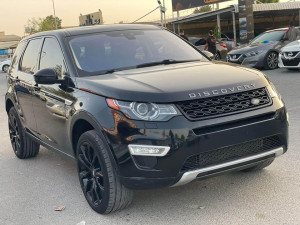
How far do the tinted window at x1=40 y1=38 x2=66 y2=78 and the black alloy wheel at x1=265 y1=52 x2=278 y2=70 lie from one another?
10.9 m

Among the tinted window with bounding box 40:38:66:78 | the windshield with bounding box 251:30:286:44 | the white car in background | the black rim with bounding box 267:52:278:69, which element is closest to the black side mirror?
the tinted window with bounding box 40:38:66:78

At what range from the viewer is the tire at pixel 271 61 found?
47.0 feet

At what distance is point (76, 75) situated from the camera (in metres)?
4.05

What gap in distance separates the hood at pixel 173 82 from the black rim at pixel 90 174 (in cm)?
59

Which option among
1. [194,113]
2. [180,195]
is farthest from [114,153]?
[180,195]

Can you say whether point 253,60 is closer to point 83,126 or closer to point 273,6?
point 83,126

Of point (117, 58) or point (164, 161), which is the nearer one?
point (164, 161)

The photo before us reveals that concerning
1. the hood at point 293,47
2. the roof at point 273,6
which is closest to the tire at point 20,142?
the hood at point 293,47

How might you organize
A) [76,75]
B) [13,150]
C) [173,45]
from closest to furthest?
1. [76,75]
2. [173,45]
3. [13,150]

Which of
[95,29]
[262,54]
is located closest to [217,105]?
[95,29]

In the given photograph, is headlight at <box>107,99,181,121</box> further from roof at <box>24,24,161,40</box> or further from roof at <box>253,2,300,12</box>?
roof at <box>253,2,300,12</box>

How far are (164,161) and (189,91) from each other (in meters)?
0.60

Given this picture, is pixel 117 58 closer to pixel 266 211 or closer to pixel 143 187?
pixel 143 187

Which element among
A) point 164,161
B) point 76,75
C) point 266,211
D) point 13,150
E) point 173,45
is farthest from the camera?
point 13,150
